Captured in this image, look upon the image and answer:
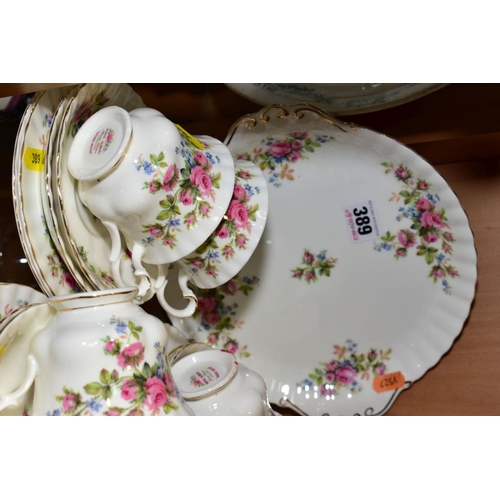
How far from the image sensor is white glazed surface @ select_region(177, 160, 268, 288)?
0.77 m

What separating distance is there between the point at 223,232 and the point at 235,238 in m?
0.02

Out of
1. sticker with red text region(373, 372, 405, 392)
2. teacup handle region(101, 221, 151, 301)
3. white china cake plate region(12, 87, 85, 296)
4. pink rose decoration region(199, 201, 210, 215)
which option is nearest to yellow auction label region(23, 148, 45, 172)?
white china cake plate region(12, 87, 85, 296)

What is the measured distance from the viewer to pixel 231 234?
0.77 meters

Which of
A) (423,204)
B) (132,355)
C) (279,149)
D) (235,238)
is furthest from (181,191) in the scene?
(423,204)

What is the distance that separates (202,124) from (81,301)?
495 mm

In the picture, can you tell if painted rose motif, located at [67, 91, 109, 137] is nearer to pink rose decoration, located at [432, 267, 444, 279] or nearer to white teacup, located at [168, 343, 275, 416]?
white teacup, located at [168, 343, 275, 416]

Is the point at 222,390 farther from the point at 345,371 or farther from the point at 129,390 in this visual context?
the point at 345,371

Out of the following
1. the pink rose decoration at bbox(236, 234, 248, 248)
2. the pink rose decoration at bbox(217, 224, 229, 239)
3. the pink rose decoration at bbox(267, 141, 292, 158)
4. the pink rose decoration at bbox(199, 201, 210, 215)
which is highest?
the pink rose decoration at bbox(267, 141, 292, 158)

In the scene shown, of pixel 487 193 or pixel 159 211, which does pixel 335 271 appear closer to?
pixel 487 193

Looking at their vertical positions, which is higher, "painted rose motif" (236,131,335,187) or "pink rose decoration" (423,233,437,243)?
"painted rose motif" (236,131,335,187)

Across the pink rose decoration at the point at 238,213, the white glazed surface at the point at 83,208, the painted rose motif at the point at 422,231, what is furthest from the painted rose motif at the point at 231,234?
the painted rose motif at the point at 422,231

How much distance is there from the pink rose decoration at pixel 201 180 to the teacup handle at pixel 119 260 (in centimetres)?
12

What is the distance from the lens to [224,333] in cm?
102

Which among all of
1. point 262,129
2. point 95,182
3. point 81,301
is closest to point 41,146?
point 95,182
